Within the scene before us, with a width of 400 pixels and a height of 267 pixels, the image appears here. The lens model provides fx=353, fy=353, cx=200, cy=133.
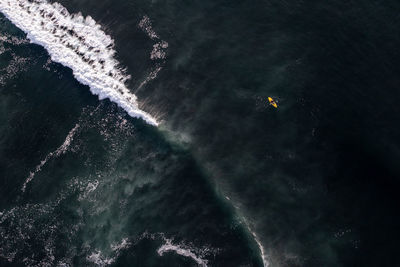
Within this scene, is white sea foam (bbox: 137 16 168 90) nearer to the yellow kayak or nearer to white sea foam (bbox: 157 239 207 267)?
the yellow kayak

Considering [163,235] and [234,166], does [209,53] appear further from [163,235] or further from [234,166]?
[163,235]

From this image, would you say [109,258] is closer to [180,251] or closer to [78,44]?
[180,251]

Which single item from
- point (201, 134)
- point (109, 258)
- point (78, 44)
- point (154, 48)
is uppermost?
point (154, 48)

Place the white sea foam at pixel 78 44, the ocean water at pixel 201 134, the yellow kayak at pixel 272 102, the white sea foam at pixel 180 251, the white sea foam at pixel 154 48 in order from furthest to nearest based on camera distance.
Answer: the white sea foam at pixel 154 48, the white sea foam at pixel 78 44, the yellow kayak at pixel 272 102, the ocean water at pixel 201 134, the white sea foam at pixel 180 251

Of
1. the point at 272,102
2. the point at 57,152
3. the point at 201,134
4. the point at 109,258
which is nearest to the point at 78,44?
the point at 57,152

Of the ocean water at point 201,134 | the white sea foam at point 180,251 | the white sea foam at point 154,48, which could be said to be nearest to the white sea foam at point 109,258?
the ocean water at point 201,134

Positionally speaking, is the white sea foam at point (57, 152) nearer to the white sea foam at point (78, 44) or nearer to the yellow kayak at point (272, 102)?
the white sea foam at point (78, 44)
